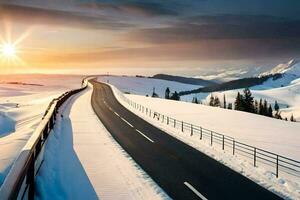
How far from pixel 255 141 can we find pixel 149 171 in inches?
624

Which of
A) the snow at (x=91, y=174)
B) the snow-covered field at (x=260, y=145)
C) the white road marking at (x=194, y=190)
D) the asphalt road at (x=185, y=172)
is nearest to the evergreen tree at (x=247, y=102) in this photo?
the snow-covered field at (x=260, y=145)

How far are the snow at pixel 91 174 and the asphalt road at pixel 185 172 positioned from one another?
2.31ft

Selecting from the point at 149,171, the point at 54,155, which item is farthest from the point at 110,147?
the point at 149,171

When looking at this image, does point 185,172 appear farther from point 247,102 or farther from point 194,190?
point 247,102

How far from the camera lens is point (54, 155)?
67.2 ft

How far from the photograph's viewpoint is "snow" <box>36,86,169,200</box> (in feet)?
48.2

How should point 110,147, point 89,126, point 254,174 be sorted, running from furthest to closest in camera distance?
point 89,126, point 110,147, point 254,174

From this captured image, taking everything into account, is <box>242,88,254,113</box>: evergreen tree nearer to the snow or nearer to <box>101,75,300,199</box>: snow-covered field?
<box>101,75,300,199</box>: snow-covered field

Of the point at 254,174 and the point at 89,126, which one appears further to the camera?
the point at 89,126

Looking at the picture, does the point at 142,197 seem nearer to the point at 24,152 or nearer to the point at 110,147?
the point at 24,152

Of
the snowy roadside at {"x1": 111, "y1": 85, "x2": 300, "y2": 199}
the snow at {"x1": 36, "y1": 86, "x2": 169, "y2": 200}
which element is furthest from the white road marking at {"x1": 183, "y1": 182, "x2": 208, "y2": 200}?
the snowy roadside at {"x1": 111, "y1": 85, "x2": 300, "y2": 199}

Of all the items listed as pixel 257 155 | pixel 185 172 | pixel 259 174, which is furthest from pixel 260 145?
pixel 185 172

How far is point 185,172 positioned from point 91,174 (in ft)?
14.8

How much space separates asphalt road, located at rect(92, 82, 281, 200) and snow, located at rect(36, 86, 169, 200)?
27.7 inches
